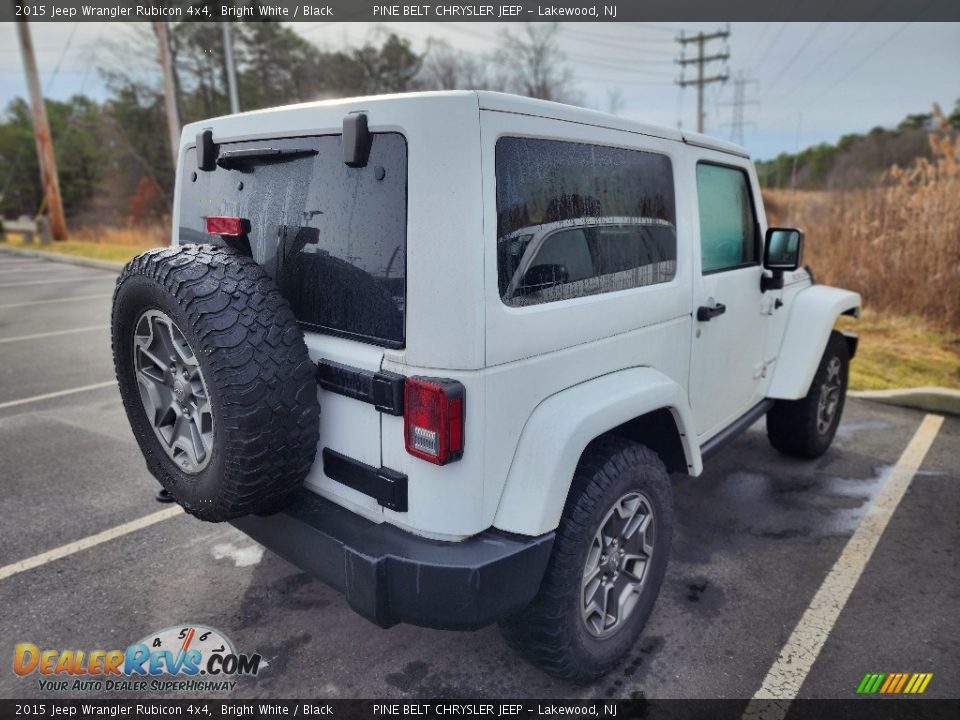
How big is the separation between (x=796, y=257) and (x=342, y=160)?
256cm

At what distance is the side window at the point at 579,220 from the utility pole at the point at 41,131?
77.7 feet

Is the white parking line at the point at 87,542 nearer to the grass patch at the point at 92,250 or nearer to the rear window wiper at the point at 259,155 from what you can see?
the rear window wiper at the point at 259,155

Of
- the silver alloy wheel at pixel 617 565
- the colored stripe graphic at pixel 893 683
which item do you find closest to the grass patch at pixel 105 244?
the silver alloy wheel at pixel 617 565

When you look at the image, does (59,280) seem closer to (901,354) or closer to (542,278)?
(542,278)

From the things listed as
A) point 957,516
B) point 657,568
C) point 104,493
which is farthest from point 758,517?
point 104,493

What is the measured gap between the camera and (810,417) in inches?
168

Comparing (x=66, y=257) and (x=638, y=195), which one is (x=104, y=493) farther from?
(x=66, y=257)

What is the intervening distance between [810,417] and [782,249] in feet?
4.43

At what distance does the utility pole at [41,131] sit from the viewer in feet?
67.4

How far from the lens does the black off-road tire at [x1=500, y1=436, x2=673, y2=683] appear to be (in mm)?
2186

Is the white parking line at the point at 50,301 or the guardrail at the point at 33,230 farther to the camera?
the guardrail at the point at 33,230

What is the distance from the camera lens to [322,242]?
221 centimetres

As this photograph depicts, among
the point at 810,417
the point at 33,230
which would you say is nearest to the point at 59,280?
the point at 33,230

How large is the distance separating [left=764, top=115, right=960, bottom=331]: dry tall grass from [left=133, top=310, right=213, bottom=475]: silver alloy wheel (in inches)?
308
